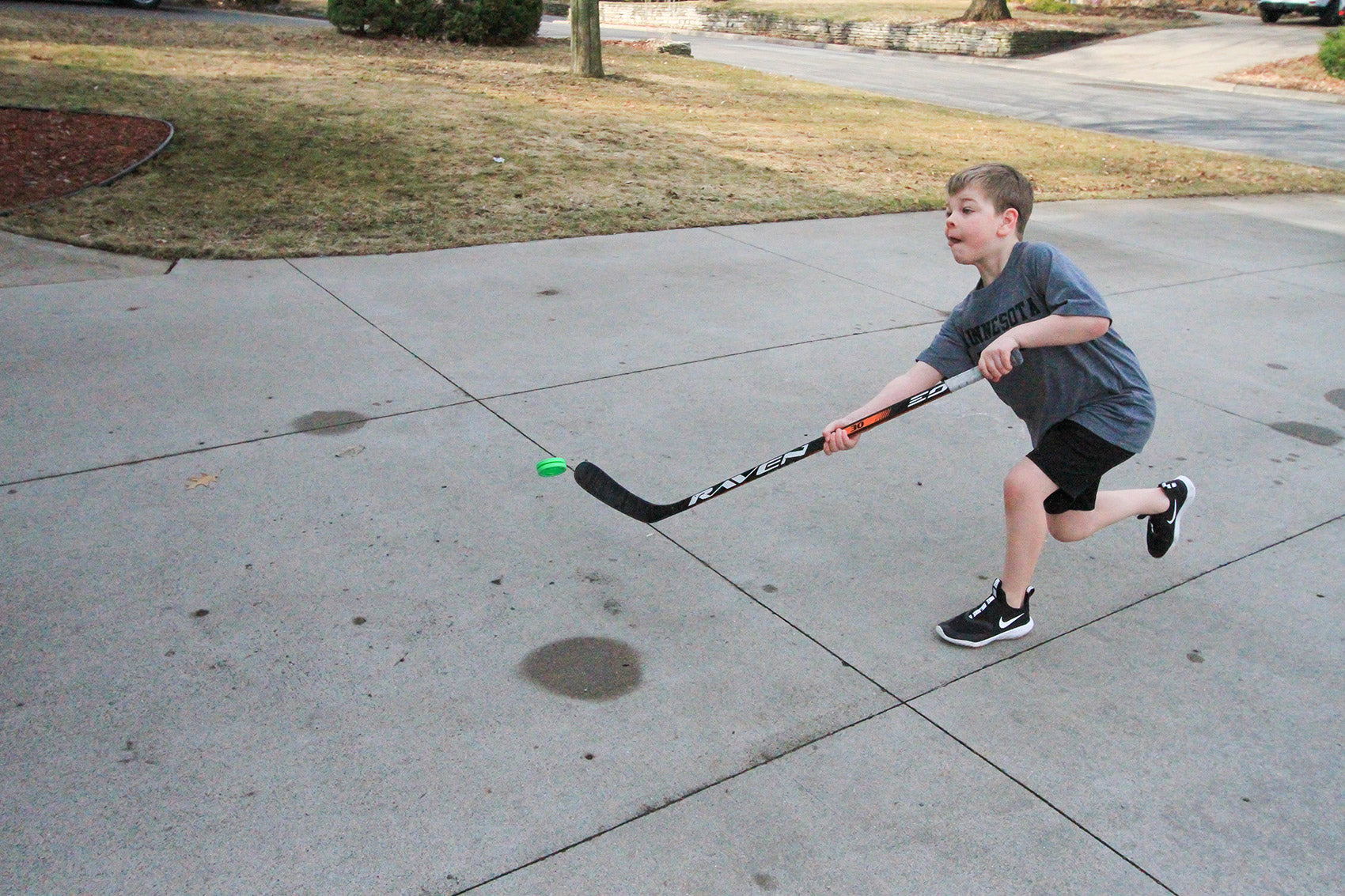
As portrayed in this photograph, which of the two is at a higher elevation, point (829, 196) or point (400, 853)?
point (829, 196)

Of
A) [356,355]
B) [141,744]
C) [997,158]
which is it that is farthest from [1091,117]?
[141,744]

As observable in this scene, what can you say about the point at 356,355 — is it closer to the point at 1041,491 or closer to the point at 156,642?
the point at 156,642

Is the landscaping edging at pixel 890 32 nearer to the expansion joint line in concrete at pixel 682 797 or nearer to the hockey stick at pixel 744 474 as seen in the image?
the hockey stick at pixel 744 474

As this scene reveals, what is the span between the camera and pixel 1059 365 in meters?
3.11

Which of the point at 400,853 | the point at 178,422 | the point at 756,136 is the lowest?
the point at 400,853

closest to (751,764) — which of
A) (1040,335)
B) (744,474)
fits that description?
(744,474)

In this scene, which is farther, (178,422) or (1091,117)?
(1091,117)

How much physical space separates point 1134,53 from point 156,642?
27.8 metres

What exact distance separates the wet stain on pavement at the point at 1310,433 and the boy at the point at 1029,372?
2.20 metres

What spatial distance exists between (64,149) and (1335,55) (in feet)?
76.1

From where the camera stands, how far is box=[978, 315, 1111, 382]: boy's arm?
2871 millimetres

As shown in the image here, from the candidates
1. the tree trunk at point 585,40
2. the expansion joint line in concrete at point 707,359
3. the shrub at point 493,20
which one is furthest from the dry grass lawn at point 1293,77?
the expansion joint line in concrete at point 707,359

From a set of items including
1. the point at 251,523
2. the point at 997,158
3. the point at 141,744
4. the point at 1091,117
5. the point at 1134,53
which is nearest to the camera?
the point at 141,744

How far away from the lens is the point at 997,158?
38.2 feet
